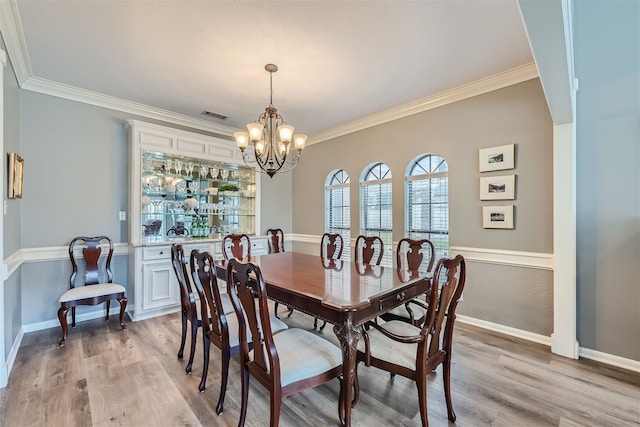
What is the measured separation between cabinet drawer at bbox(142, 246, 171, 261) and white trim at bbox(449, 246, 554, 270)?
3534 millimetres

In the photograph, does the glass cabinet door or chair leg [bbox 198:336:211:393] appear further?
the glass cabinet door

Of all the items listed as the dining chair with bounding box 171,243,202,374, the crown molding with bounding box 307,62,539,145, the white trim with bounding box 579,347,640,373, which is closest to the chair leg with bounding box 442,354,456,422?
the white trim with bounding box 579,347,640,373

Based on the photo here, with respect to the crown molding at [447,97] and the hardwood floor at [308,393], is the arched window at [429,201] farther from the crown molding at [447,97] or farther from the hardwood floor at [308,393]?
the hardwood floor at [308,393]

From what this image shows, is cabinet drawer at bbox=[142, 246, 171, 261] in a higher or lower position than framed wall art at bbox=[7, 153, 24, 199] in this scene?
lower

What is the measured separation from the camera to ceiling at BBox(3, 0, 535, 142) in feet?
6.77

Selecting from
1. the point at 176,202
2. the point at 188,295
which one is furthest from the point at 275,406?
the point at 176,202

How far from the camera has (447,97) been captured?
3.37 meters

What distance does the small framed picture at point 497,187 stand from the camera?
2.94m

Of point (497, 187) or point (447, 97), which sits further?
point (447, 97)

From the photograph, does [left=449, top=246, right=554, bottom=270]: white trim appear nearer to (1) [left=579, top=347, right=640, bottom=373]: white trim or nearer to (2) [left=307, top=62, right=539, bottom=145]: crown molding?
(1) [left=579, top=347, right=640, bottom=373]: white trim

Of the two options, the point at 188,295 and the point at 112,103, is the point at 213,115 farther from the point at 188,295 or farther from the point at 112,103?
the point at 188,295

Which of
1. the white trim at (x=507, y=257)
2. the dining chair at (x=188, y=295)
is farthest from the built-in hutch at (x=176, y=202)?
the white trim at (x=507, y=257)

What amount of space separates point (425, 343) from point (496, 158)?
7.69 feet

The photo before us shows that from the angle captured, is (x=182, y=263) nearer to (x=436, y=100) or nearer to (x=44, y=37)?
(x=44, y=37)
